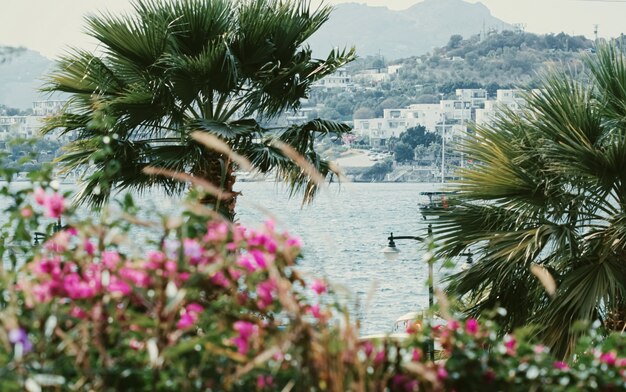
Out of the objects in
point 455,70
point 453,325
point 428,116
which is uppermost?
point 455,70

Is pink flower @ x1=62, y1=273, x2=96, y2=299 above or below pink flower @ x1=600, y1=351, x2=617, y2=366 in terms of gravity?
above

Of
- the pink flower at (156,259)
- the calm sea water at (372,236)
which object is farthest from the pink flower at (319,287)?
the calm sea water at (372,236)

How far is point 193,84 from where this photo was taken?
345 inches

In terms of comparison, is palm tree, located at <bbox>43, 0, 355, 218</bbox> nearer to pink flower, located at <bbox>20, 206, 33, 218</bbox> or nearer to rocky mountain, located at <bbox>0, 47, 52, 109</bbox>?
pink flower, located at <bbox>20, 206, 33, 218</bbox>

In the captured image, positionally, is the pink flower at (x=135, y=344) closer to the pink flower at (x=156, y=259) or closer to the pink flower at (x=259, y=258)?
the pink flower at (x=156, y=259)

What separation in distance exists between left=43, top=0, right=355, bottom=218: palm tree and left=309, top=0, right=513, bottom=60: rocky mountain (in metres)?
66.2

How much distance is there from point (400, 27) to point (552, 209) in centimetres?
7766

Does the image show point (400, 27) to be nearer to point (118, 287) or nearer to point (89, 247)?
point (89, 247)

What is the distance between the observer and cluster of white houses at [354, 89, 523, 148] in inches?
2039

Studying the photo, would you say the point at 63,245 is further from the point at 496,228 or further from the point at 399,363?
the point at 496,228

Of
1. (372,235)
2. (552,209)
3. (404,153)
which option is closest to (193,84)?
(552,209)

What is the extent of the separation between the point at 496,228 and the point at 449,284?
533 millimetres

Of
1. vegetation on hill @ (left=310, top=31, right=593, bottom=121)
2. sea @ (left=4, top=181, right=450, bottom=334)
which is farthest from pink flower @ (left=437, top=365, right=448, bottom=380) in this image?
vegetation on hill @ (left=310, top=31, right=593, bottom=121)

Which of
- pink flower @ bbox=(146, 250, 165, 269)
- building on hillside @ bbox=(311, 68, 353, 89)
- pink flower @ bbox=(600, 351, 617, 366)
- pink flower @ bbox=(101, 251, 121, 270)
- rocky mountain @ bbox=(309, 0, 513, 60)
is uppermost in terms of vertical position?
rocky mountain @ bbox=(309, 0, 513, 60)
